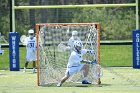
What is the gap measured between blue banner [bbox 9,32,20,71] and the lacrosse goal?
3.43 meters

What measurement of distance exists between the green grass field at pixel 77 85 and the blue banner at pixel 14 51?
0.57 meters

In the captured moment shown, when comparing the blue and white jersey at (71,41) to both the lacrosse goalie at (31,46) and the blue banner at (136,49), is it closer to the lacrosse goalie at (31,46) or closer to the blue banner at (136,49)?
the lacrosse goalie at (31,46)

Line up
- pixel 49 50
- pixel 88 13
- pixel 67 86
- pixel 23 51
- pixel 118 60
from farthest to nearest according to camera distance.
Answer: pixel 23 51, pixel 88 13, pixel 118 60, pixel 49 50, pixel 67 86

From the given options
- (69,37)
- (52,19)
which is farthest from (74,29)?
(52,19)

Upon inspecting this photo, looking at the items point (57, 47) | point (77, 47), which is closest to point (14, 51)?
point (57, 47)

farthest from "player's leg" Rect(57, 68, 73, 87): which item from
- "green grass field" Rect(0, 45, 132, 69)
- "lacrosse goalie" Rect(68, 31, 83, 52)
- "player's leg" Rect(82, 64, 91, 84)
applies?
"green grass field" Rect(0, 45, 132, 69)

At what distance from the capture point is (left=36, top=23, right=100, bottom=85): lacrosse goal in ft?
55.1

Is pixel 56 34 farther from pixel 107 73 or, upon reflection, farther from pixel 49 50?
pixel 107 73

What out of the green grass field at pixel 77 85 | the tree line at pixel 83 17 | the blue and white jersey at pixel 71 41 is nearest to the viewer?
the green grass field at pixel 77 85

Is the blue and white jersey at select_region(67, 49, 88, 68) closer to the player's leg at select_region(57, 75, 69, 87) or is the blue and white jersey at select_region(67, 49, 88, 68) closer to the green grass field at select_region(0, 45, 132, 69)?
the player's leg at select_region(57, 75, 69, 87)

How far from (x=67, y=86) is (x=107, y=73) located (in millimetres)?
4023

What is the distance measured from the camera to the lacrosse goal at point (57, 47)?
55.1 ft

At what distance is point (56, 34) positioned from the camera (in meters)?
17.7

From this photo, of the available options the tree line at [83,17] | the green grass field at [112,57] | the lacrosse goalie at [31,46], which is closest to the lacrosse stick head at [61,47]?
the lacrosse goalie at [31,46]
